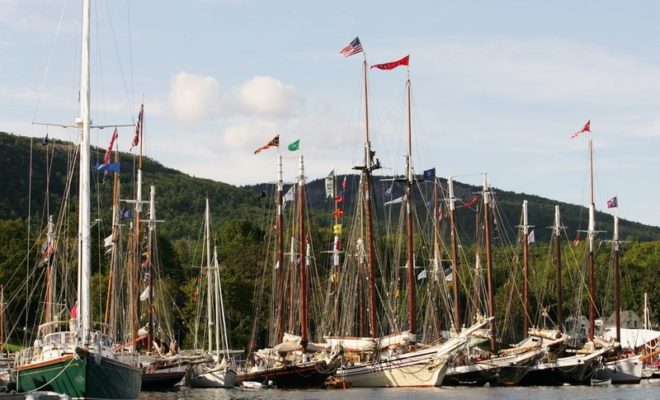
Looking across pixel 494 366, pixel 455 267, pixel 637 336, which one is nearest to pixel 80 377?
pixel 494 366

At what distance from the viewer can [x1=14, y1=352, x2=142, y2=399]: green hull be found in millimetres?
54969

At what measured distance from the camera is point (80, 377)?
54.9 m

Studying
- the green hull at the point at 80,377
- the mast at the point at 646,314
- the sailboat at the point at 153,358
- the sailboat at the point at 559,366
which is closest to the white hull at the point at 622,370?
the sailboat at the point at 559,366

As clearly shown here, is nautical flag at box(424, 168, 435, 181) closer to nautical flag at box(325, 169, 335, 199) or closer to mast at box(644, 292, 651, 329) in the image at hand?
nautical flag at box(325, 169, 335, 199)

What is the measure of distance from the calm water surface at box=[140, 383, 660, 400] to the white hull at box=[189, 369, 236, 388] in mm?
4458

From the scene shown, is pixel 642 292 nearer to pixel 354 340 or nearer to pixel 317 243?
pixel 317 243

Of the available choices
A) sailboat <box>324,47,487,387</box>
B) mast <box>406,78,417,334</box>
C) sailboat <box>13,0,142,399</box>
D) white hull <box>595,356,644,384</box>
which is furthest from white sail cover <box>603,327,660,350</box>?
sailboat <box>13,0,142,399</box>

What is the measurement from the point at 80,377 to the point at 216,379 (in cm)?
4353

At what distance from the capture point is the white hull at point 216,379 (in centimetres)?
9750

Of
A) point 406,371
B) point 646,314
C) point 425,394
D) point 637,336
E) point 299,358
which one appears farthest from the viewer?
point 646,314

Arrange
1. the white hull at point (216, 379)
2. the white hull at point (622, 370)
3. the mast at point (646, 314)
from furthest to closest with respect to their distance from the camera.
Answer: the mast at point (646, 314)
the white hull at point (622, 370)
the white hull at point (216, 379)

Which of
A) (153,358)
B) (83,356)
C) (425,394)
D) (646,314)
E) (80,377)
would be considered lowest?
(425,394)

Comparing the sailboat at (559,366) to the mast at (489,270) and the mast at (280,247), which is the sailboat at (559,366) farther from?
the mast at (280,247)

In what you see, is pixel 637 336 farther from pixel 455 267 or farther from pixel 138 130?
pixel 138 130
